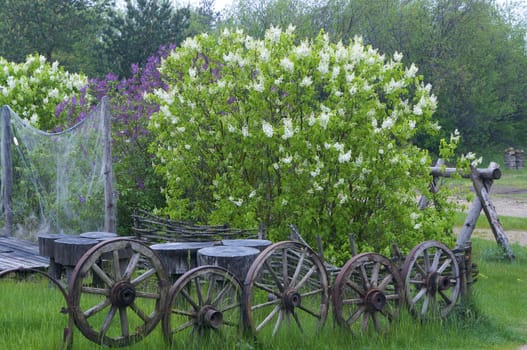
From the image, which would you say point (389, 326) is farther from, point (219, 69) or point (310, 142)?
point (219, 69)

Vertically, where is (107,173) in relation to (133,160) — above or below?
below

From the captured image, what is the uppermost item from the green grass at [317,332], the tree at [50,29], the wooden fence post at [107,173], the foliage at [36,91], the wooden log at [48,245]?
the tree at [50,29]

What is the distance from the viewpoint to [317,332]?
5527 mm

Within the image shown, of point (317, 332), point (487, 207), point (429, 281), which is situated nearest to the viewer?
point (317, 332)

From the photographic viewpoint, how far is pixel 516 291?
8.80 m

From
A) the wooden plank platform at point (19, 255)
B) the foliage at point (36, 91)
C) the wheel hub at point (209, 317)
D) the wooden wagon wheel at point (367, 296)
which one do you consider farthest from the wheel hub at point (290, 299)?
the foliage at point (36, 91)

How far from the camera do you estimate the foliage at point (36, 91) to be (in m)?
13.6

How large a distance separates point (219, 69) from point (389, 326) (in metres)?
5.57

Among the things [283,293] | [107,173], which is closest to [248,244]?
[283,293]

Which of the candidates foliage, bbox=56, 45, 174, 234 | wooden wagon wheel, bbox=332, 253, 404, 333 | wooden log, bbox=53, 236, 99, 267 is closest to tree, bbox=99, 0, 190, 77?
foliage, bbox=56, 45, 174, 234

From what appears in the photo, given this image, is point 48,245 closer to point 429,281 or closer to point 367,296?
point 367,296

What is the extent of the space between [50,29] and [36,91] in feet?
74.2

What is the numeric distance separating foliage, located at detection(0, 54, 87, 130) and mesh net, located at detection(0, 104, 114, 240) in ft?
7.88

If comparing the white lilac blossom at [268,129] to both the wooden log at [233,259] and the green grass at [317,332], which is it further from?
the green grass at [317,332]
